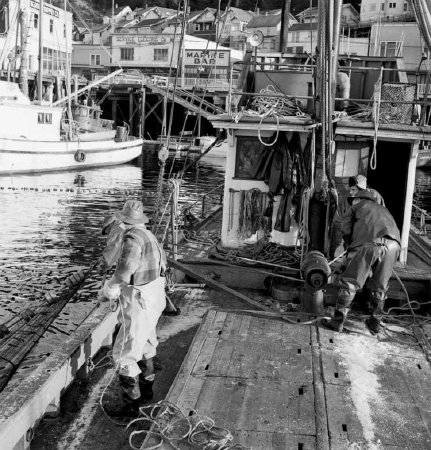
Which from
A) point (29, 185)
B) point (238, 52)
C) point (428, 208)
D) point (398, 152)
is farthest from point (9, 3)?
point (398, 152)

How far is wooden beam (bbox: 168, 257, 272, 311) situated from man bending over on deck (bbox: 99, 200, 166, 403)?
2.97 metres

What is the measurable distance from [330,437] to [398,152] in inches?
299

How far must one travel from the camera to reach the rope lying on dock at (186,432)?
4809mm

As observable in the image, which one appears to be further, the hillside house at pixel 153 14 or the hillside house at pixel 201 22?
the hillside house at pixel 153 14

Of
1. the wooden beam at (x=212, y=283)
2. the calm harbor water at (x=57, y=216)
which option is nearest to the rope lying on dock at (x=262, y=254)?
the wooden beam at (x=212, y=283)

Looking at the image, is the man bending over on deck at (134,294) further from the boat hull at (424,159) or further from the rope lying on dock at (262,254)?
the boat hull at (424,159)

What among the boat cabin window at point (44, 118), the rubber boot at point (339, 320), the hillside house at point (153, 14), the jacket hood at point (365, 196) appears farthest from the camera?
the hillside house at point (153, 14)

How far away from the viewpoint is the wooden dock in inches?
199

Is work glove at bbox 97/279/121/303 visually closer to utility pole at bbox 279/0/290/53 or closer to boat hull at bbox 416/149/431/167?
utility pole at bbox 279/0/290/53

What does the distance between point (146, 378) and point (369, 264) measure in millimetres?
3182

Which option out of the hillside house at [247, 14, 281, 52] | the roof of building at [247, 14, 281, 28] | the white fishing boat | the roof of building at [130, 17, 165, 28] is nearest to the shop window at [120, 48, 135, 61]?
the roof of building at [130, 17, 165, 28]

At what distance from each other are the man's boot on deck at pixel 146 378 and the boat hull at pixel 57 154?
91.5 ft

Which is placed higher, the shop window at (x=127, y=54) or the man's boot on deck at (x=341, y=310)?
the shop window at (x=127, y=54)

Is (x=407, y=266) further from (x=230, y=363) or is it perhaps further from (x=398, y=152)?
(x=230, y=363)
